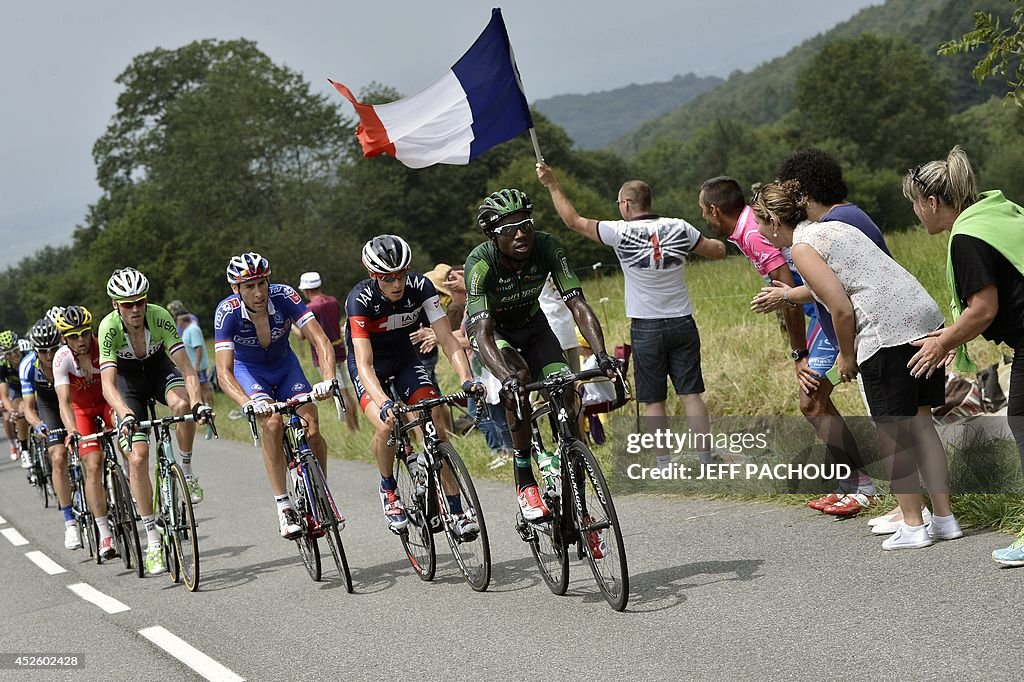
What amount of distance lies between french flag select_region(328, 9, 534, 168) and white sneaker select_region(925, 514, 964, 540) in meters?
5.37

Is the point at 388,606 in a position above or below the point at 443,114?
below

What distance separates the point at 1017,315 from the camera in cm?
555

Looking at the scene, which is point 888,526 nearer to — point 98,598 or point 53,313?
point 98,598

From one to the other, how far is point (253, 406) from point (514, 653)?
2905 mm

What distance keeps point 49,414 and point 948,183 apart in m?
9.94

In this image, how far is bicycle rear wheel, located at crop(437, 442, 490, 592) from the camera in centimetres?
704

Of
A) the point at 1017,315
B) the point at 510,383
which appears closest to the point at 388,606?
the point at 510,383

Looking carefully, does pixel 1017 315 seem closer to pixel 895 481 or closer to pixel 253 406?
pixel 895 481

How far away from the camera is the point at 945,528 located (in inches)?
253

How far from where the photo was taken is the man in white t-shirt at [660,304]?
909cm

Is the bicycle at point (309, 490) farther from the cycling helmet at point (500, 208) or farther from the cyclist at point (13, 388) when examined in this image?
the cyclist at point (13, 388)

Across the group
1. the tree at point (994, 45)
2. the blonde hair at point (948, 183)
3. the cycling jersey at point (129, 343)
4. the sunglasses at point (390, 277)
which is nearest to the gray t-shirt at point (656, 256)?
the sunglasses at point (390, 277)

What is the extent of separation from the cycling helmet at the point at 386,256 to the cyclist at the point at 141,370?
1.99 meters

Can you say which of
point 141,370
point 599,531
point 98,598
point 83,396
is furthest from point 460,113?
point 599,531
